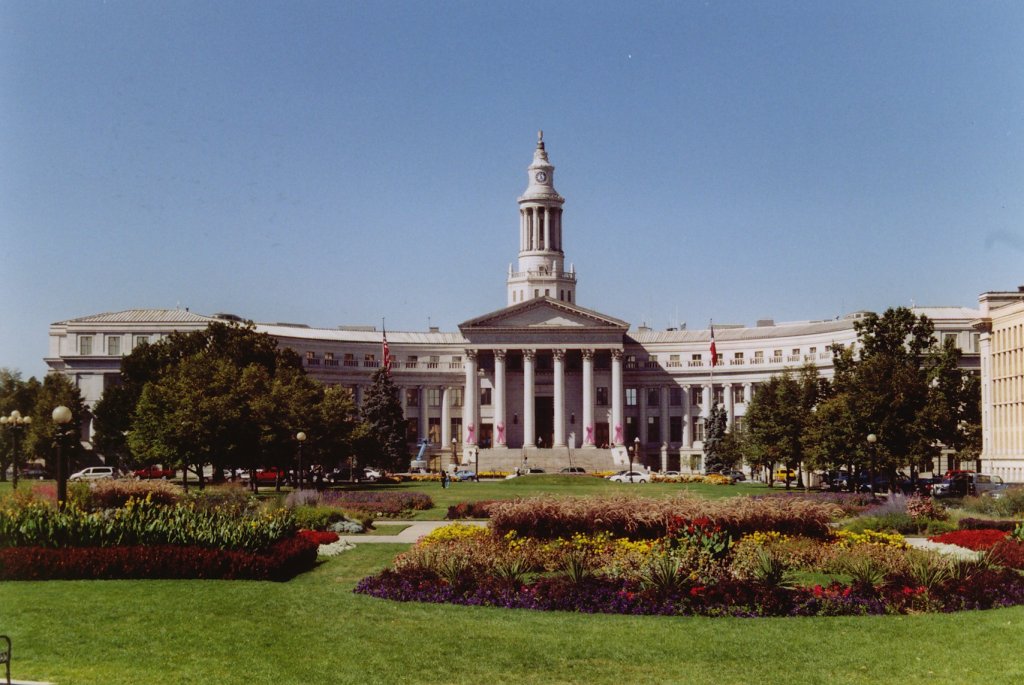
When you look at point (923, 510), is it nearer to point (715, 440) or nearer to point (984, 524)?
point (984, 524)

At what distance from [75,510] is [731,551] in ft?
50.5

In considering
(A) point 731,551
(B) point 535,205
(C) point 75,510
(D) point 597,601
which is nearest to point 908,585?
(A) point 731,551

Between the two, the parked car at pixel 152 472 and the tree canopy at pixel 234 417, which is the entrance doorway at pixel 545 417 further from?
the tree canopy at pixel 234 417

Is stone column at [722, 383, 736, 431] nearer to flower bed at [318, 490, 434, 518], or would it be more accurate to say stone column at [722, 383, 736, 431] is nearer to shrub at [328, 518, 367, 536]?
flower bed at [318, 490, 434, 518]

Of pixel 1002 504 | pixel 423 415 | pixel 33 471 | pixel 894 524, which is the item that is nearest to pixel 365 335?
pixel 423 415

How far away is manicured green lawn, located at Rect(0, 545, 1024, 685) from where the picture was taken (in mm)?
18766

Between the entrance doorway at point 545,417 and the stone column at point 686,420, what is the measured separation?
1550 centimetres

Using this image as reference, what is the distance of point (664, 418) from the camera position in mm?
147125

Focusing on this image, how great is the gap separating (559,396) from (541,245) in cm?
2814

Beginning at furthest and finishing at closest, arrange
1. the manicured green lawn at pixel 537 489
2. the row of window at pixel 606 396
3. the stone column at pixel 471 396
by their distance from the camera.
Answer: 1. the row of window at pixel 606 396
2. the stone column at pixel 471 396
3. the manicured green lawn at pixel 537 489

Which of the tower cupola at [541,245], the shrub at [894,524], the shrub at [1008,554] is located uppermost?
the tower cupola at [541,245]

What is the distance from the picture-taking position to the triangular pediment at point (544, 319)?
140 metres

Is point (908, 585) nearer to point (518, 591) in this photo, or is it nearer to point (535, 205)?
point (518, 591)

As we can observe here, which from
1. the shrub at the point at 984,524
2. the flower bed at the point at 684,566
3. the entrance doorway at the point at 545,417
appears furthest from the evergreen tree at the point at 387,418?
the flower bed at the point at 684,566
